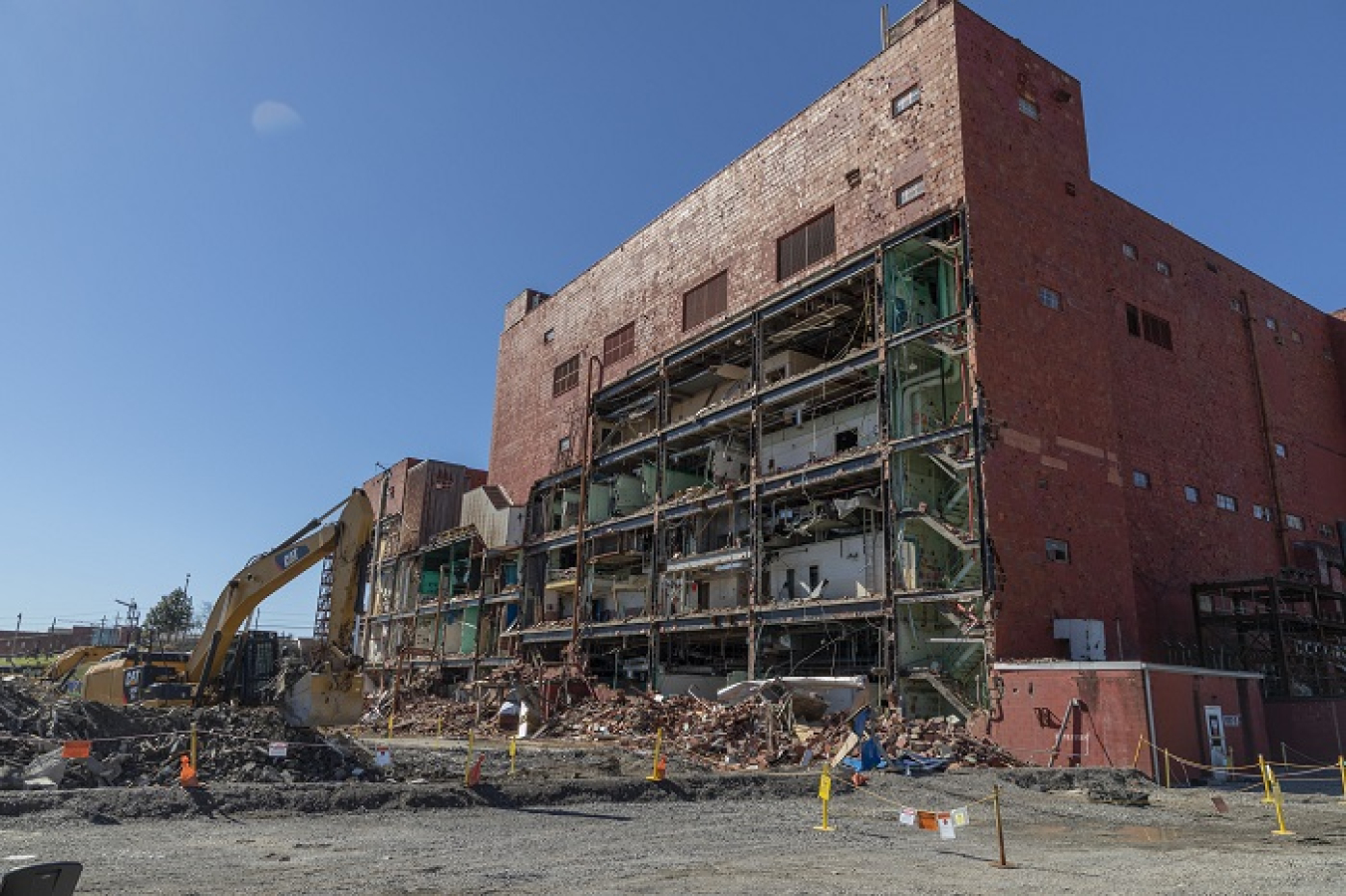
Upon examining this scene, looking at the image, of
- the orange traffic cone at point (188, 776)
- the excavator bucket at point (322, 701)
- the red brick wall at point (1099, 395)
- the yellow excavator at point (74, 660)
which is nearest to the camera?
the orange traffic cone at point (188, 776)

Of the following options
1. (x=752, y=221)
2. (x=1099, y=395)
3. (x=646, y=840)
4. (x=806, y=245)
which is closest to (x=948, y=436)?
(x=1099, y=395)

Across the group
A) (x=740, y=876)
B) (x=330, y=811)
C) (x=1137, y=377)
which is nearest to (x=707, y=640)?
(x=1137, y=377)

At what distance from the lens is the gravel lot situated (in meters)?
9.41

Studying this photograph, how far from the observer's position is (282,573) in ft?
74.8

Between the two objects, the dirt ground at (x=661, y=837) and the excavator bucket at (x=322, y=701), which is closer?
the dirt ground at (x=661, y=837)

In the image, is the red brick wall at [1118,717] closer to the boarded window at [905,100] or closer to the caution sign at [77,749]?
the boarded window at [905,100]

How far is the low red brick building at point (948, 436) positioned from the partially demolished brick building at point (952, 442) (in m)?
0.11

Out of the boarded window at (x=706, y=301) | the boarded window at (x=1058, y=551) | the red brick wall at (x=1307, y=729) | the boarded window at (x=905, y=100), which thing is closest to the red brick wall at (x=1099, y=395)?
the boarded window at (x=1058, y=551)

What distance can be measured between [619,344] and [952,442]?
1967 cm

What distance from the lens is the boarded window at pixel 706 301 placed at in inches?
1395

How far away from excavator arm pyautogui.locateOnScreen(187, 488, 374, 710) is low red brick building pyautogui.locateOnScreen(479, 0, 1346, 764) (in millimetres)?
12776

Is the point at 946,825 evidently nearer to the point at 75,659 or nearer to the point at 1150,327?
the point at 1150,327

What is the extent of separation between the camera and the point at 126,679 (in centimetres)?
2295

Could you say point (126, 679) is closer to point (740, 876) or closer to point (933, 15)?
point (740, 876)
